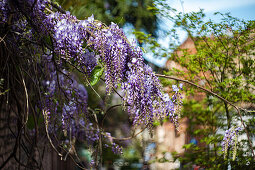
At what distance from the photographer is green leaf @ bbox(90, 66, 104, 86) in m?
1.21

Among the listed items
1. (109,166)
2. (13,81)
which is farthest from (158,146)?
(13,81)

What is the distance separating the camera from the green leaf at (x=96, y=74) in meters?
1.21

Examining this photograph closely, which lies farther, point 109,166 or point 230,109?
point 109,166

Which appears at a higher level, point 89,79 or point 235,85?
point 235,85

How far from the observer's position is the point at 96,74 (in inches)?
48.4

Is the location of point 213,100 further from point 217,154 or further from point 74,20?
point 74,20

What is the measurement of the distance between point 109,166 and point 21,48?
4.48 metres

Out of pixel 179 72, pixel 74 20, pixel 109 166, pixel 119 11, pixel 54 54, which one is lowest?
pixel 109 166

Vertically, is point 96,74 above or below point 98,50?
below

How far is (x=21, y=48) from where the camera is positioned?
1.43 metres

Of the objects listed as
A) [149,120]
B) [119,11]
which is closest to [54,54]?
[149,120]

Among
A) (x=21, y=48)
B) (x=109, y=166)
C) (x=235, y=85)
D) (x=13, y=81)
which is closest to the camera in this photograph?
(x=21, y=48)

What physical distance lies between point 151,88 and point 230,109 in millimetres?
2686

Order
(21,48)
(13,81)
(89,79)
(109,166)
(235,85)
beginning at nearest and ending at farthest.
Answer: (89,79)
(21,48)
(13,81)
(235,85)
(109,166)
